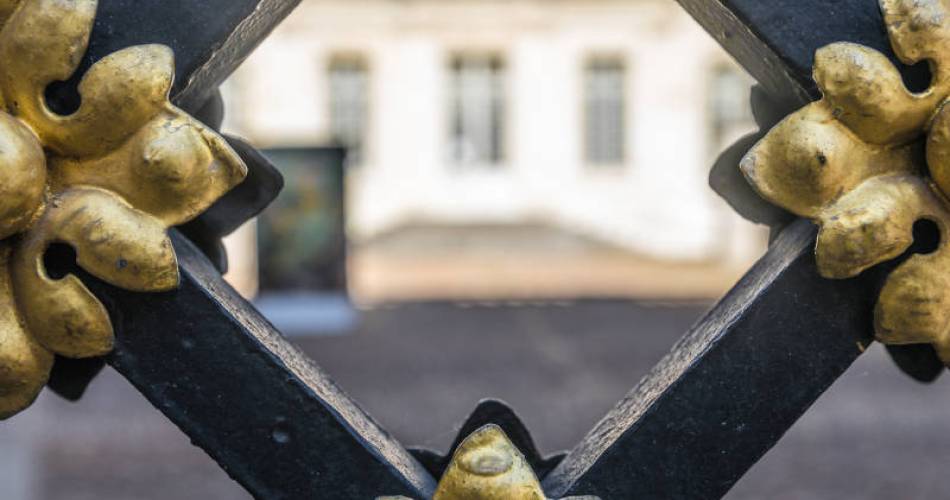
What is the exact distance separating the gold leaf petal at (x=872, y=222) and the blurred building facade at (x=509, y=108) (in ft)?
55.8

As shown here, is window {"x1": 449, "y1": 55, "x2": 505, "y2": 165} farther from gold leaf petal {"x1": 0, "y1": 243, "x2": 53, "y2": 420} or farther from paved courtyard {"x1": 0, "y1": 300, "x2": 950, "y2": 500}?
gold leaf petal {"x1": 0, "y1": 243, "x2": 53, "y2": 420}

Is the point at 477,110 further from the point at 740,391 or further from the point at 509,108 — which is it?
the point at 740,391

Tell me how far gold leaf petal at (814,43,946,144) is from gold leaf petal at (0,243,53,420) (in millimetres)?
489

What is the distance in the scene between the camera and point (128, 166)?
643 mm

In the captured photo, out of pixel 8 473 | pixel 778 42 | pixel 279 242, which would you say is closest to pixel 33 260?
pixel 778 42

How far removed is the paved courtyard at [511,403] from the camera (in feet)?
13.1

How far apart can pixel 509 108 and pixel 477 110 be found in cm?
55

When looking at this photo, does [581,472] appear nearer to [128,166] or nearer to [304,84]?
[128,166]

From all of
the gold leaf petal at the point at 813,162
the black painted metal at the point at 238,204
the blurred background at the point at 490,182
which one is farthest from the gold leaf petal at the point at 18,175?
the blurred background at the point at 490,182

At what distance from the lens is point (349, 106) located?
59.5 ft

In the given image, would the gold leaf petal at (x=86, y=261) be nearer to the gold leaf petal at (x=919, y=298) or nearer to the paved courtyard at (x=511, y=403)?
the gold leaf petal at (x=919, y=298)

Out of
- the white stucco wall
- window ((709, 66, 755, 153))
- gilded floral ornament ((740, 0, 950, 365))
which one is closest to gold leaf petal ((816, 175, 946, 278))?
gilded floral ornament ((740, 0, 950, 365))

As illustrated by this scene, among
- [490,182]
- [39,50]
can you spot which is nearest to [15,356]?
[39,50]

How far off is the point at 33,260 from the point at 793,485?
379cm
